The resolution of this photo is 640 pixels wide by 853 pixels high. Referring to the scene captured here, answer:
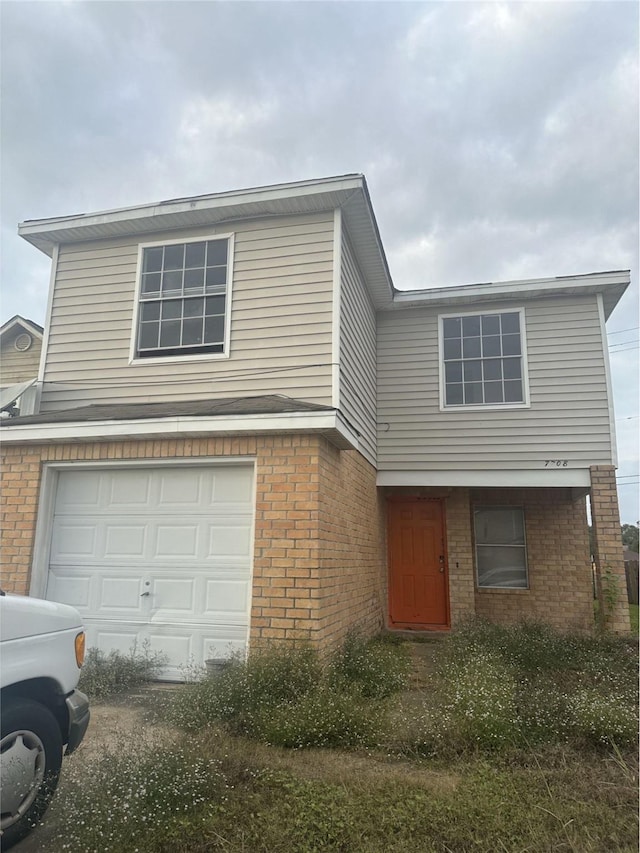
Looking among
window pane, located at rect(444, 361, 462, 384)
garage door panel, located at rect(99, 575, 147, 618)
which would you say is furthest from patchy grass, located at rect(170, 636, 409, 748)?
window pane, located at rect(444, 361, 462, 384)

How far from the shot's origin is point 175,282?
7.77m

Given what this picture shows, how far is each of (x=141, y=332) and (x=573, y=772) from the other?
6835 millimetres

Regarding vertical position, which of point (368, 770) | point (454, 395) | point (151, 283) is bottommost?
point (368, 770)

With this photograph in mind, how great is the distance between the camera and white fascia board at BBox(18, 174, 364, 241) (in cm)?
700

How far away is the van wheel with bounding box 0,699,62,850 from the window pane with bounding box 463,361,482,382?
8.18m

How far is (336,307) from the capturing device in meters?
7.06

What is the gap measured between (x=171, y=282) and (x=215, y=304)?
0.74 meters

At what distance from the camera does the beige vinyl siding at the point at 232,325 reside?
23.3 feet

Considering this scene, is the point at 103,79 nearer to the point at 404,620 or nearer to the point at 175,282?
the point at 175,282

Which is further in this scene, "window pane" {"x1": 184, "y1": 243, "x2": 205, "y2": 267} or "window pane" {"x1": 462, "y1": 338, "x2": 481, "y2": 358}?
"window pane" {"x1": 462, "y1": 338, "x2": 481, "y2": 358}

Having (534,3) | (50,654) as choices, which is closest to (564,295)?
(534,3)

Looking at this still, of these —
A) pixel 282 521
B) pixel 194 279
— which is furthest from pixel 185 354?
pixel 282 521

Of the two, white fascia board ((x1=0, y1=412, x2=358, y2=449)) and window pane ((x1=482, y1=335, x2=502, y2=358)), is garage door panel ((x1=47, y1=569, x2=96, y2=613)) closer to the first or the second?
white fascia board ((x1=0, y1=412, x2=358, y2=449))

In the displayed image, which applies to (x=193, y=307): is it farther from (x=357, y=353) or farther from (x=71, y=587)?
(x=71, y=587)
